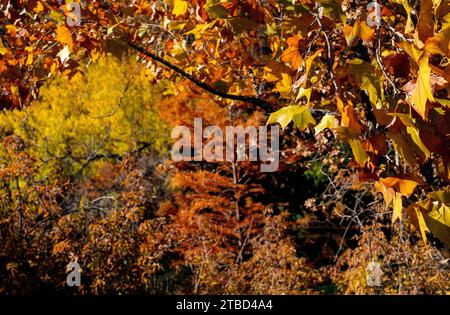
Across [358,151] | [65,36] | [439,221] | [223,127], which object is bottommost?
[439,221]

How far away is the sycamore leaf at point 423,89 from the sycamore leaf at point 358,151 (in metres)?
0.20

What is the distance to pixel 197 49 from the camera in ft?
13.4

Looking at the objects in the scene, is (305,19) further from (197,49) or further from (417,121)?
(197,49)

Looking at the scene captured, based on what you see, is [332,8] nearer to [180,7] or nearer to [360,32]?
[360,32]

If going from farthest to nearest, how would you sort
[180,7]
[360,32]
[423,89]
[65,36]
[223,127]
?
1. [223,127]
2. [65,36]
3. [180,7]
4. [360,32]
5. [423,89]

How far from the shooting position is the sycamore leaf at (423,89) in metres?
1.30

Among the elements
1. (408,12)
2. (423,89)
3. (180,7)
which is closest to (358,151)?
(423,89)

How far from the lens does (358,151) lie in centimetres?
151

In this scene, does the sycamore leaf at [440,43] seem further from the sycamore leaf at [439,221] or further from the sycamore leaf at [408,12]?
the sycamore leaf at [439,221]

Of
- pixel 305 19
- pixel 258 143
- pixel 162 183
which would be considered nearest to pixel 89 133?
pixel 162 183

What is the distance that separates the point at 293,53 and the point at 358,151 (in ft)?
1.48

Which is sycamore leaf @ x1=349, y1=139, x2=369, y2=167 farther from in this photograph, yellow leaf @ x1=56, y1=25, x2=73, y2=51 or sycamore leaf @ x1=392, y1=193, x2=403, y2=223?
yellow leaf @ x1=56, y1=25, x2=73, y2=51

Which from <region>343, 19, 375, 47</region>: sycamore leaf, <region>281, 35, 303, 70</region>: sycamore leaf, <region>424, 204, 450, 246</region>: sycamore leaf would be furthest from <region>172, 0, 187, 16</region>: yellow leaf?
<region>424, 204, 450, 246</region>: sycamore leaf

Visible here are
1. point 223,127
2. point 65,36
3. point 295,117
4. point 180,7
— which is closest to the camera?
point 295,117
